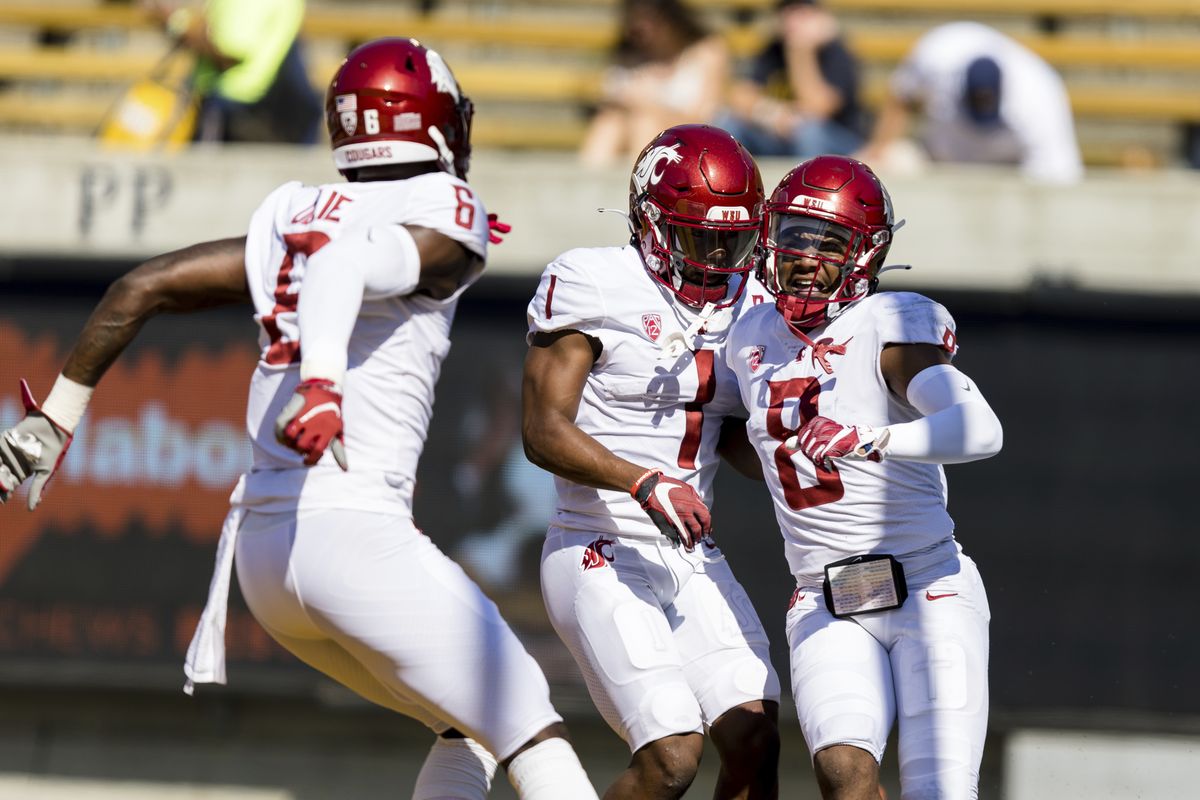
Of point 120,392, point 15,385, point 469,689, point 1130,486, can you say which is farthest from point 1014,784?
point 15,385

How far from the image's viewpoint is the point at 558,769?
347cm

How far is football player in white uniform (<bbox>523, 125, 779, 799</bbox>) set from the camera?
12.7ft

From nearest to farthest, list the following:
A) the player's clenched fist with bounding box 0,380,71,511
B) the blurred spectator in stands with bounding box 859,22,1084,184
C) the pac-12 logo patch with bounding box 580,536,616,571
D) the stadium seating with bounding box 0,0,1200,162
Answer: the player's clenched fist with bounding box 0,380,71,511
the pac-12 logo patch with bounding box 580,536,616,571
the blurred spectator in stands with bounding box 859,22,1084,184
the stadium seating with bounding box 0,0,1200,162

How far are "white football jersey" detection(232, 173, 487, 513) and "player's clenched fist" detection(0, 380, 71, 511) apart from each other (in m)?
0.47

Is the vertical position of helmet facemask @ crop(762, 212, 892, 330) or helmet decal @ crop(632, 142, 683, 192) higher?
helmet decal @ crop(632, 142, 683, 192)

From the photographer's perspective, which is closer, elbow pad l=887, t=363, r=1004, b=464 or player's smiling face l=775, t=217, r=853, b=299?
elbow pad l=887, t=363, r=1004, b=464

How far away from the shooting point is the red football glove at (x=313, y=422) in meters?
3.16

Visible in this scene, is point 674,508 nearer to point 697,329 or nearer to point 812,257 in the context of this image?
point 697,329

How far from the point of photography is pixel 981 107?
23.9 ft

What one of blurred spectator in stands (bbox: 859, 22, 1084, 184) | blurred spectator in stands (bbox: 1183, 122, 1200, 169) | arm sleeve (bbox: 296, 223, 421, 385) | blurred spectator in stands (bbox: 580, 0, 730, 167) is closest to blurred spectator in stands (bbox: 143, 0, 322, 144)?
blurred spectator in stands (bbox: 580, 0, 730, 167)

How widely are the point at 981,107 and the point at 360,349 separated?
4.47m

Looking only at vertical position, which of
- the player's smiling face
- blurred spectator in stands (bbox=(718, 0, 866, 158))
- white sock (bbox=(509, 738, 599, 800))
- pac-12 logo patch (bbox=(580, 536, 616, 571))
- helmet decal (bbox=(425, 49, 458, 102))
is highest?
helmet decal (bbox=(425, 49, 458, 102))

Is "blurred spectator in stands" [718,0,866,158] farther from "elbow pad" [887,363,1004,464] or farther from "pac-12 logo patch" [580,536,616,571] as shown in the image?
"elbow pad" [887,363,1004,464]

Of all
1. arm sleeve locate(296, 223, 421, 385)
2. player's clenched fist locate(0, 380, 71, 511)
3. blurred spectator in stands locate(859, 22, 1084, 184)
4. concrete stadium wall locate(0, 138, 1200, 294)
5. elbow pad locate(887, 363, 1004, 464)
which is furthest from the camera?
blurred spectator in stands locate(859, 22, 1084, 184)
